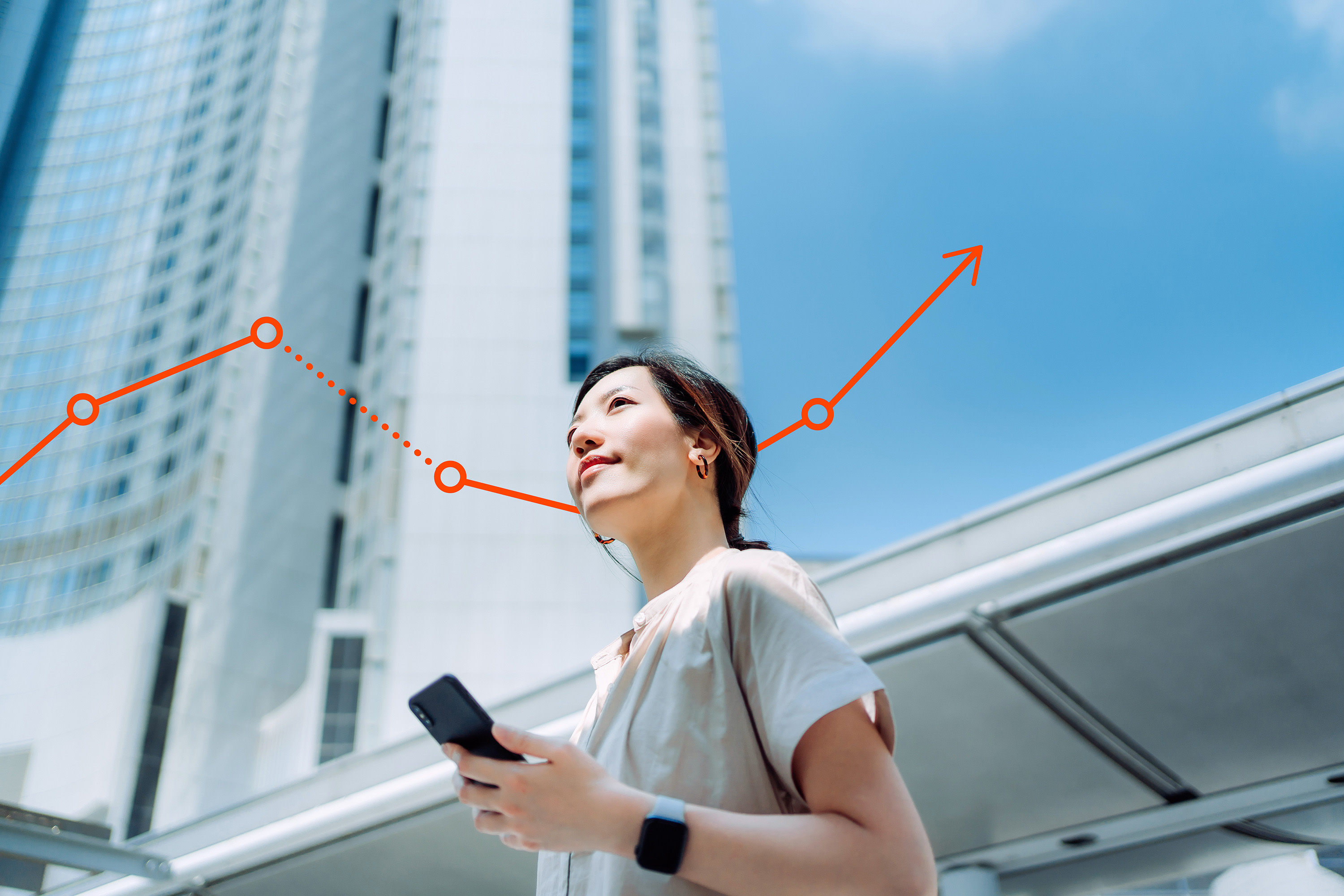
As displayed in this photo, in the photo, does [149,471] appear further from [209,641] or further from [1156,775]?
[1156,775]

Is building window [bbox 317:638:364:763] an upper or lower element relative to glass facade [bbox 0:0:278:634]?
lower

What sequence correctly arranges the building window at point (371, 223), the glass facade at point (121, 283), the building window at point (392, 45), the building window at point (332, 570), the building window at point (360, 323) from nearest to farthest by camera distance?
the building window at point (332, 570)
the glass facade at point (121, 283)
the building window at point (360, 323)
the building window at point (371, 223)
the building window at point (392, 45)

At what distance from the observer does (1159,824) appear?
12.9 ft

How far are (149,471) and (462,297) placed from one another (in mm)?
15404

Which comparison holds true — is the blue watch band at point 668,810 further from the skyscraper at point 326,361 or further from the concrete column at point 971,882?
the skyscraper at point 326,361

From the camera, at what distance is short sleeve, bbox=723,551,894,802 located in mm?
950

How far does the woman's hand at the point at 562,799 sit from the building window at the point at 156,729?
28651 millimetres

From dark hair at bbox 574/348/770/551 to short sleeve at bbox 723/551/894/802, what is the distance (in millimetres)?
389

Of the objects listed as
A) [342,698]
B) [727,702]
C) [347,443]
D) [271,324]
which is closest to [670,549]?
[727,702]

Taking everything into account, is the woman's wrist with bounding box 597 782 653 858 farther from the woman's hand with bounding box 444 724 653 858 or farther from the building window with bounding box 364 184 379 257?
the building window with bounding box 364 184 379 257

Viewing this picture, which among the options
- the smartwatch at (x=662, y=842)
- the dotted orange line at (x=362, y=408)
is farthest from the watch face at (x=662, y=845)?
the dotted orange line at (x=362, y=408)

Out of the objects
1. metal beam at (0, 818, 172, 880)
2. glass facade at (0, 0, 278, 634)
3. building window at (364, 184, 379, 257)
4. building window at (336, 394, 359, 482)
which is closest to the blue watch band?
metal beam at (0, 818, 172, 880)

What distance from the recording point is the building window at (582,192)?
99.5 feet

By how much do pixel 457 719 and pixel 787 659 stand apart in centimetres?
34
